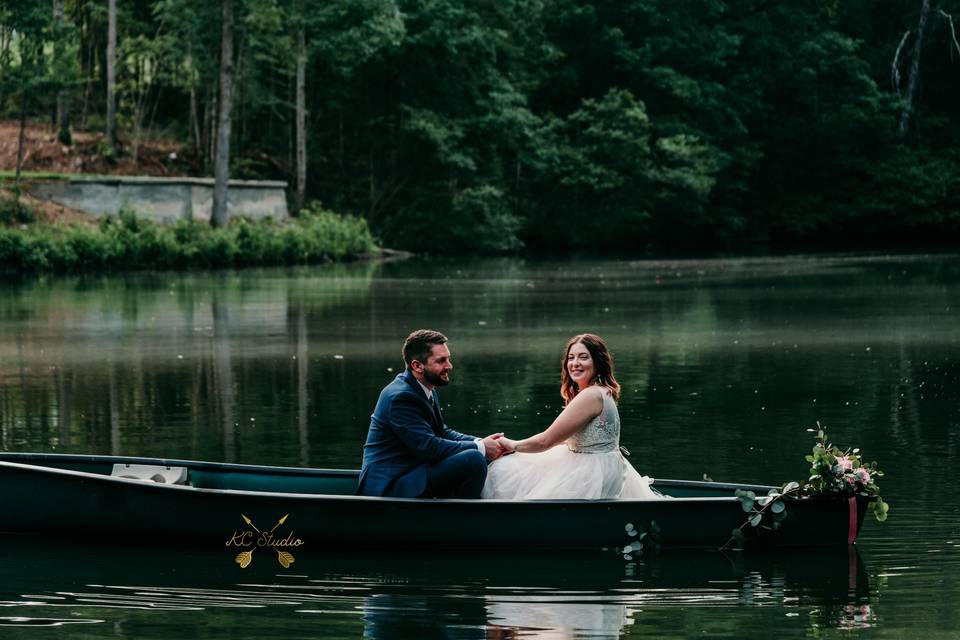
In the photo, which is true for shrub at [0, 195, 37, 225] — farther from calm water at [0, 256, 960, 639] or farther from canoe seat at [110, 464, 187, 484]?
canoe seat at [110, 464, 187, 484]

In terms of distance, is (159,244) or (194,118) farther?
(194,118)

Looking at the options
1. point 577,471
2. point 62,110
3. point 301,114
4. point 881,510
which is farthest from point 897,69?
point 577,471

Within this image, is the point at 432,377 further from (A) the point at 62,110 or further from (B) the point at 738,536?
(A) the point at 62,110

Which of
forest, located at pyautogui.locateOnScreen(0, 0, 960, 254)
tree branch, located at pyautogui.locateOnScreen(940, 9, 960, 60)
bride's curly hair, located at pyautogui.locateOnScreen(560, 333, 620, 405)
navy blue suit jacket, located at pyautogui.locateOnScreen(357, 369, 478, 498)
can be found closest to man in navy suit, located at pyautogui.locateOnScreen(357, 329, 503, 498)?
navy blue suit jacket, located at pyautogui.locateOnScreen(357, 369, 478, 498)

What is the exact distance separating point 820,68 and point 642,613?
6114cm

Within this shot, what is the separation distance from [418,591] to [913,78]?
2502 inches

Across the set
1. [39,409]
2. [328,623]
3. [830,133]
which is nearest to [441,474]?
[328,623]

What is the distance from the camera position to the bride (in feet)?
31.7

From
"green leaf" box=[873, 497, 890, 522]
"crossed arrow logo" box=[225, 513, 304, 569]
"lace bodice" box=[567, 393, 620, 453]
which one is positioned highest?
"lace bodice" box=[567, 393, 620, 453]

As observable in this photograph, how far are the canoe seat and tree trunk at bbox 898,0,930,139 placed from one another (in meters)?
60.5

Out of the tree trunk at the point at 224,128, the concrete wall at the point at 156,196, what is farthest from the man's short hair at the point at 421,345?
the tree trunk at the point at 224,128

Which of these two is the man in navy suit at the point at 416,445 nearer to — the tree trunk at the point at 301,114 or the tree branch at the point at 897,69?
the tree trunk at the point at 301,114

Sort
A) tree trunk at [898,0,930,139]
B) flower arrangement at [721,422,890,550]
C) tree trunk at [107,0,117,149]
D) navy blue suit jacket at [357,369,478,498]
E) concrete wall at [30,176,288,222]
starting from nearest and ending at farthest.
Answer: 1. flower arrangement at [721,422,890,550]
2. navy blue suit jacket at [357,369,478,498]
3. concrete wall at [30,176,288,222]
4. tree trunk at [107,0,117,149]
5. tree trunk at [898,0,930,139]

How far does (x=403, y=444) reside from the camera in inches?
380
